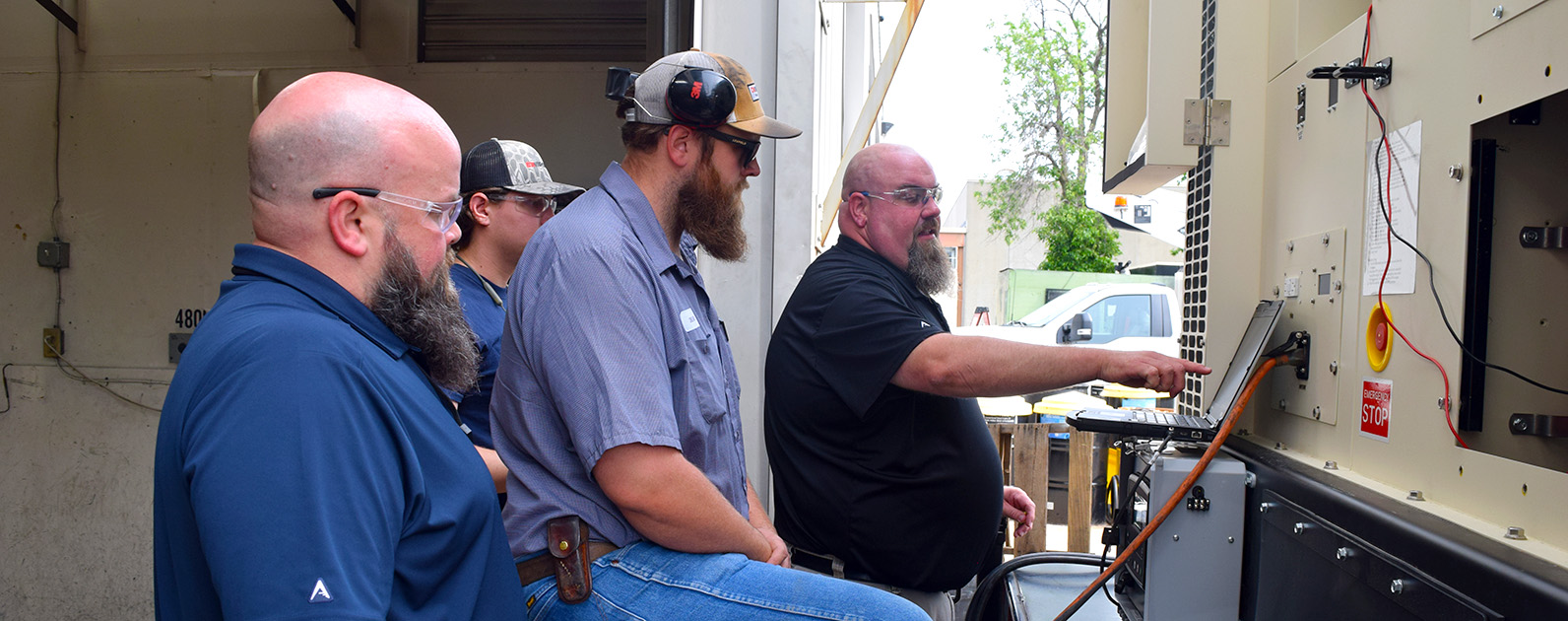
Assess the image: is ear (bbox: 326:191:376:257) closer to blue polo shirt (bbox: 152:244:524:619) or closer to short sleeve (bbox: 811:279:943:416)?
blue polo shirt (bbox: 152:244:524:619)

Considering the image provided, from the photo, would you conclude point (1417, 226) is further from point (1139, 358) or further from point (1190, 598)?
point (1190, 598)

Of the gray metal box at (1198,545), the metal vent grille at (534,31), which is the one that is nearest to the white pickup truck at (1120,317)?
→ the metal vent grille at (534,31)

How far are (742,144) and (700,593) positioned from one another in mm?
908

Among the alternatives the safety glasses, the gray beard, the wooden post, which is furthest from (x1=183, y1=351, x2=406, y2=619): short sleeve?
the wooden post

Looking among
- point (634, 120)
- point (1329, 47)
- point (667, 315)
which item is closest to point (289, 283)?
point (667, 315)

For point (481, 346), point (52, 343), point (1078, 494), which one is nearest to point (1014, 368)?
point (481, 346)

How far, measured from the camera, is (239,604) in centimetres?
96

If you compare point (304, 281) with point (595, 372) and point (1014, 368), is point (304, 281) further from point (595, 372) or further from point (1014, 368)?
point (1014, 368)

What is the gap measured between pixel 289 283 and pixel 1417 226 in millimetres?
1740

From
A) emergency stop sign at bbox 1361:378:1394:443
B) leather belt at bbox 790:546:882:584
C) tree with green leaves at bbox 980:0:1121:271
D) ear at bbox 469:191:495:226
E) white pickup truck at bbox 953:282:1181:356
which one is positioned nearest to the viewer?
emergency stop sign at bbox 1361:378:1394:443

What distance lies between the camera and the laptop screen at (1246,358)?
6.69ft

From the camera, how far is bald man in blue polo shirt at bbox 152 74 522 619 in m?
0.97

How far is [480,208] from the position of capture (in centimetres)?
274

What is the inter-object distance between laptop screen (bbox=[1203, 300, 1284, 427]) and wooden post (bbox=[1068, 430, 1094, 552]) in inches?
119
